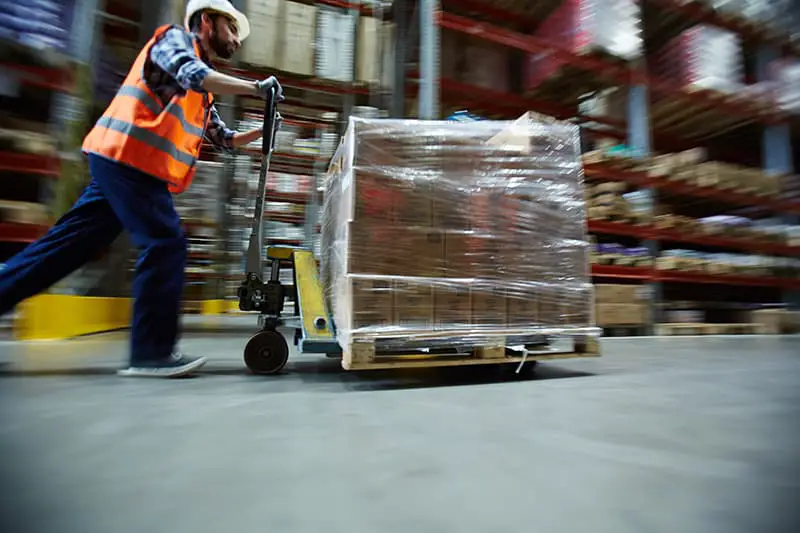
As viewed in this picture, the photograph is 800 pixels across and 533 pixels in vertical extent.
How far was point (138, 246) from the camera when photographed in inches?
75.9

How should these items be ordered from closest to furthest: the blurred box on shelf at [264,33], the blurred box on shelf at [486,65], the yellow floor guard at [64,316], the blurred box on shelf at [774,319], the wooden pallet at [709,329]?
the yellow floor guard at [64,316]
the blurred box on shelf at [264,33]
the wooden pallet at [709,329]
the blurred box on shelf at [486,65]
the blurred box on shelf at [774,319]

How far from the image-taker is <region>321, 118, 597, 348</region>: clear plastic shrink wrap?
6.48 feet

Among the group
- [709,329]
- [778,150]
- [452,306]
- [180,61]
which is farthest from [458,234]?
[778,150]

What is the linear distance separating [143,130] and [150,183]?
0.24 metres

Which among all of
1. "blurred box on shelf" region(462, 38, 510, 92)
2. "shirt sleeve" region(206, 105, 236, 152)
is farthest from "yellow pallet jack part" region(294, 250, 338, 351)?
"blurred box on shelf" region(462, 38, 510, 92)

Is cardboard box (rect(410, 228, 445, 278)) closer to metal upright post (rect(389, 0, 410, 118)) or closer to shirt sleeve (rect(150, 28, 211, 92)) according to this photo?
shirt sleeve (rect(150, 28, 211, 92))

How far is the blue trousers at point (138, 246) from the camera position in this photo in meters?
1.84

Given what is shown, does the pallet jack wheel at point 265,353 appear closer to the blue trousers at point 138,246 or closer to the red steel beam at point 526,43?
the blue trousers at point 138,246

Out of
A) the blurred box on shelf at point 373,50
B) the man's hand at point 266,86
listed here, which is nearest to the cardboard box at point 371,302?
the man's hand at point 266,86

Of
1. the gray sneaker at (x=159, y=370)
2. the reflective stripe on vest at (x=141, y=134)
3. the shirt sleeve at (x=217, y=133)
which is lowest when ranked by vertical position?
the gray sneaker at (x=159, y=370)

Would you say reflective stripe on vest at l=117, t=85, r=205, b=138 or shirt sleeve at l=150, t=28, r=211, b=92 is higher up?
shirt sleeve at l=150, t=28, r=211, b=92

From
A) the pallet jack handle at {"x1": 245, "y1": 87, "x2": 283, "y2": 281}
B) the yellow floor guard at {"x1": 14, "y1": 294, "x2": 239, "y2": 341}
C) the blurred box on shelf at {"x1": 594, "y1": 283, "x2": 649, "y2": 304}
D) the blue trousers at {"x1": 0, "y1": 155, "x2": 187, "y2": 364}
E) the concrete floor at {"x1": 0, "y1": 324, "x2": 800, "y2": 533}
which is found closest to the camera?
the concrete floor at {"x1": 0, "y1": 324, "x2": 800, "y2": 533}

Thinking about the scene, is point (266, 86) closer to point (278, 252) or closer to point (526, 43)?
point (278, 252)

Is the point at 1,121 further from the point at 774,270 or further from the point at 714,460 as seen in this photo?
the point at 774,270
